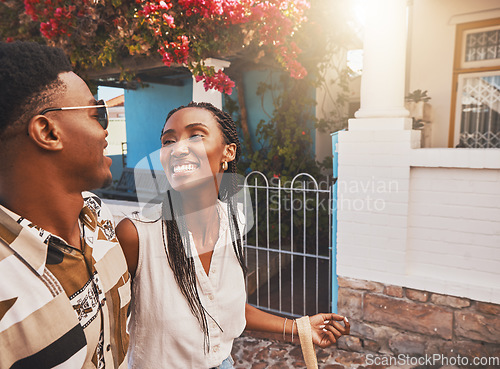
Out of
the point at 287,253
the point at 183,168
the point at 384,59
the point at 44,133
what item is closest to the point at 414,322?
the point at 287,253

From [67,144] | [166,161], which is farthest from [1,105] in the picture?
[166,161]

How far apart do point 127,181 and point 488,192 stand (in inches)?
275

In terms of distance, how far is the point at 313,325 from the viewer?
1.58 meters

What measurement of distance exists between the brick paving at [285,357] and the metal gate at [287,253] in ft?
1.94

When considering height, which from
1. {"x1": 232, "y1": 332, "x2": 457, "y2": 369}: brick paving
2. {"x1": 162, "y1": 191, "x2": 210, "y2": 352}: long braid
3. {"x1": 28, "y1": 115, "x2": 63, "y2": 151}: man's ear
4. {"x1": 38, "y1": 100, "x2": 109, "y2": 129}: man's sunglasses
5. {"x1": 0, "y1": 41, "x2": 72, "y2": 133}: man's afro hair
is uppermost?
{"x1": 0, "y1": 41, "x2": 72, "y2": 133}: man's afro hair

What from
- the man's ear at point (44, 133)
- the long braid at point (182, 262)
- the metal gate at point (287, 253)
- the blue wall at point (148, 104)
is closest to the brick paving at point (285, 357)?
the metal gate at point (287, 253)

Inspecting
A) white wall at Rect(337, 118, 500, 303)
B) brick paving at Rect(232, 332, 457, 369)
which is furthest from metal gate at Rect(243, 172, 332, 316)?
white wall at Rect(337, 118, 500, 303)

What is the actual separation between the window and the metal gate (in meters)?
2.31

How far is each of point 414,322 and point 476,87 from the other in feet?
12.9

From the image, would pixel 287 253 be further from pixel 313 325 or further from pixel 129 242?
pixel 129 242

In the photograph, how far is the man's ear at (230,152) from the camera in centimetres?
146

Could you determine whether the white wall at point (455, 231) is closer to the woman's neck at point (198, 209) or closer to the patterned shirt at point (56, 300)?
the woman's neck at point (198, 209)

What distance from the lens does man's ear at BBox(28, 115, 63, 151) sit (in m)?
0.81

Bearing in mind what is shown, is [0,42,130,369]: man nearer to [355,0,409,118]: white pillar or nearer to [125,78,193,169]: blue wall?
[355,0,409,118]: white pillar
